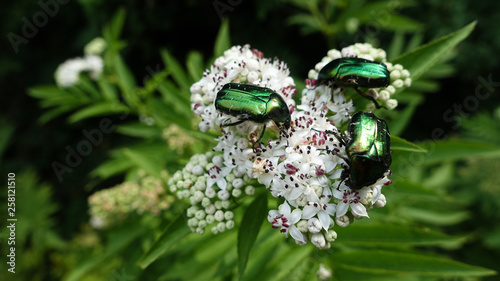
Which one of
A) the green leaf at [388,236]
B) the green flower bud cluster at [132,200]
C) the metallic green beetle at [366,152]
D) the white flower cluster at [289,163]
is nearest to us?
the metallic green beetle at [366,152]

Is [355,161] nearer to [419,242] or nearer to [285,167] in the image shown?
[285,167]

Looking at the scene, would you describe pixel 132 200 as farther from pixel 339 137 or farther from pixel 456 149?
pixel 456 149

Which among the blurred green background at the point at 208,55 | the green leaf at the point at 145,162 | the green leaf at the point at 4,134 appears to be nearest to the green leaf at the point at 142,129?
the green leaf at the point at 145,162

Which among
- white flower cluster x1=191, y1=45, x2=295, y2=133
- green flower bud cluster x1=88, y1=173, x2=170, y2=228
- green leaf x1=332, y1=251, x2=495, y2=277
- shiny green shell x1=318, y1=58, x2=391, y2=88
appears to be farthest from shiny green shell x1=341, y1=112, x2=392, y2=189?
→ green flower bud cluster x1=88, y1=173, x2=170, y2=228

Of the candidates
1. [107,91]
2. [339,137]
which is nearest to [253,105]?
[339,137]

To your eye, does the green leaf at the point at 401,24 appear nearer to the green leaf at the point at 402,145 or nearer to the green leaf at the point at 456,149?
the green leaf at the point at 456,149

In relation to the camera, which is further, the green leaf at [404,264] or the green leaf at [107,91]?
the green leaf at [107,91]

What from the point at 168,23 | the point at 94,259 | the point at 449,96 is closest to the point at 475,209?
the point at 449,96
